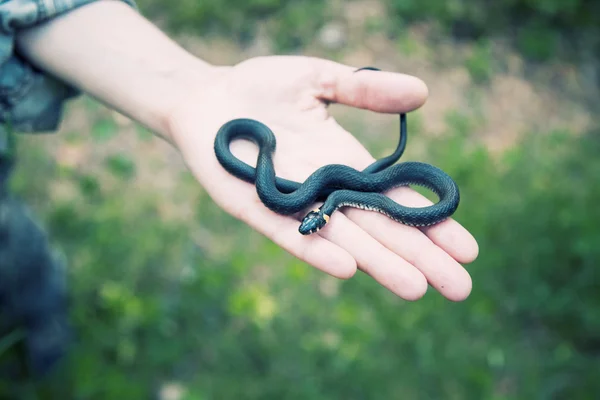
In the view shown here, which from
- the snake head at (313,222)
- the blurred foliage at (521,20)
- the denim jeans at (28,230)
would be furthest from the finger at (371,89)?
the blurred foliage at (521,20)

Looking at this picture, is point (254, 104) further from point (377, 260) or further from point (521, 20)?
point (521, 20)

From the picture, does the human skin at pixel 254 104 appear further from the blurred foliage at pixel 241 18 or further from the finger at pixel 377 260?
the blurred foliage at pixel 241 18

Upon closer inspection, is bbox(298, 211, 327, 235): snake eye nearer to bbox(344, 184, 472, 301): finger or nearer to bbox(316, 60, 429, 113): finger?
bbox(344, 184, 472, 301): finger

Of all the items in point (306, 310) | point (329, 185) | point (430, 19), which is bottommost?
point (306, 310)

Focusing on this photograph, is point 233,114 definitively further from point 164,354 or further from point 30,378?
point 30,378

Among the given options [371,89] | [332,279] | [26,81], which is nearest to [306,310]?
[332,279]

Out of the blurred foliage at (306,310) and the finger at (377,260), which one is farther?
the blurred foliage at (306,310)
